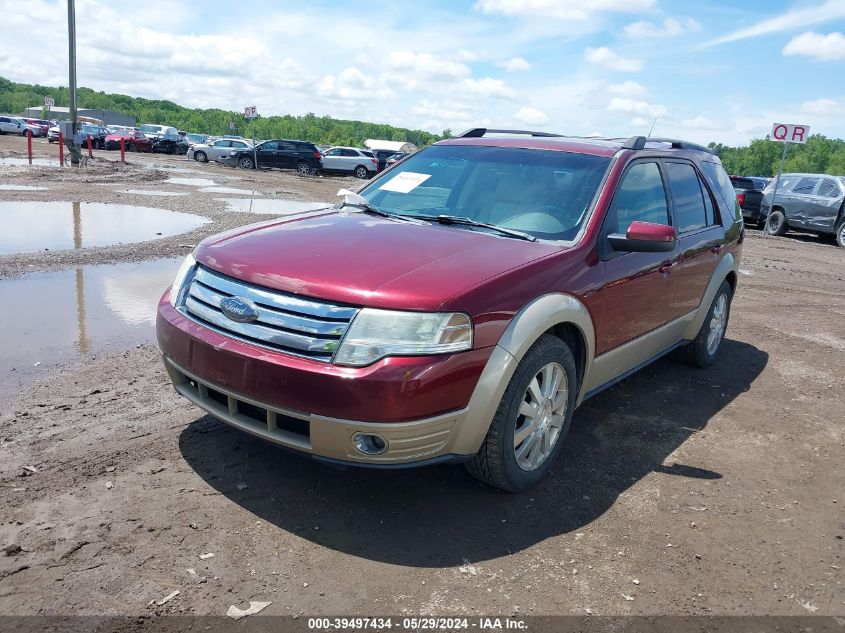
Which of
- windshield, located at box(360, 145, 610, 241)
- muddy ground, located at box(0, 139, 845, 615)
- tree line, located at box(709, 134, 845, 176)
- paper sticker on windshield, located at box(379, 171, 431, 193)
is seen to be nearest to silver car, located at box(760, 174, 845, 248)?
muddy ground, located at box(0, 139, 845, 615)

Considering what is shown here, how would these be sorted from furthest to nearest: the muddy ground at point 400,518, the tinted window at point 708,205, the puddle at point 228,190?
the puddle at point 228,190 < the tinted window at point 708,205 < the muddy ground at point 400,518

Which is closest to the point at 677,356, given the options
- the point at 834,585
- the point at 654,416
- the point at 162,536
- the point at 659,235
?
the point at 654,416

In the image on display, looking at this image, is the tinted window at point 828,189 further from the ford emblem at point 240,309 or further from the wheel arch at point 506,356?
the ford emblem at point 240,309

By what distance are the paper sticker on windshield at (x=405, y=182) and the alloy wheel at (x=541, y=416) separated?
1.62m

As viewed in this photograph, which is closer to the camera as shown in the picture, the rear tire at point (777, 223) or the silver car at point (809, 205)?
the silver car at point (809, 205)

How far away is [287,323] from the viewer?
2.96 metres

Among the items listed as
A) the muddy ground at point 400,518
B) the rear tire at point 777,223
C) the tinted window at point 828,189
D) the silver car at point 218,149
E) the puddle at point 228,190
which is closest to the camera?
the muddy ground at point 400,518

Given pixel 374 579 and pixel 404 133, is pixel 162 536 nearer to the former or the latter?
pixel 374 579

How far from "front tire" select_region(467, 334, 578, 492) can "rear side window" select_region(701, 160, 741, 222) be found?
114 inches

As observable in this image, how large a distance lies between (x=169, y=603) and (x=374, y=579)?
78cm

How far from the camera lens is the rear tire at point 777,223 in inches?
742

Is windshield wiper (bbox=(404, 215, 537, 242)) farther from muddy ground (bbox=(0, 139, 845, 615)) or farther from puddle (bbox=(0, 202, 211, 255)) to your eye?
puddle (bbox=(0, 202, 211, 255))

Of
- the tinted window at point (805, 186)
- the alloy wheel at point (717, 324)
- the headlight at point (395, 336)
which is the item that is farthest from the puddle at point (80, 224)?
the tinted window at point (805, 186)

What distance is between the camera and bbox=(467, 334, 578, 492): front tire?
10.6 feet
